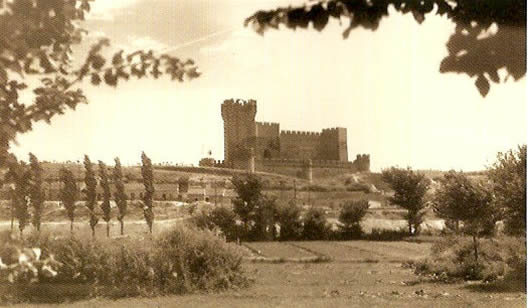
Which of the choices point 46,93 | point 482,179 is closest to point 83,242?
point 482,179

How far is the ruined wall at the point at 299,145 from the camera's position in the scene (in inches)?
3585

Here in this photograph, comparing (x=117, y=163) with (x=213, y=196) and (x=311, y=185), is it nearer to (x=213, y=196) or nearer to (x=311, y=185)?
(x=213, y=196)

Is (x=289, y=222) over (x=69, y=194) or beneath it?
beneath

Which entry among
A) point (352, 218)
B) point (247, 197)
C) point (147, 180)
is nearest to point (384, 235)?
point (352, 218)

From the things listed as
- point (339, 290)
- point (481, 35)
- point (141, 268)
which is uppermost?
point (481, 35)

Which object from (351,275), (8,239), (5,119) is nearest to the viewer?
(8,239)

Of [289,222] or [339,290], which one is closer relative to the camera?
[339,290]

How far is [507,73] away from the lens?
400cm

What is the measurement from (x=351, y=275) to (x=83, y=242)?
40.6ft

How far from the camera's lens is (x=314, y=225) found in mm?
50312

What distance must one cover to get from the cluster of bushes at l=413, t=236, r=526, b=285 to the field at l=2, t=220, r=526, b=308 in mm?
1276

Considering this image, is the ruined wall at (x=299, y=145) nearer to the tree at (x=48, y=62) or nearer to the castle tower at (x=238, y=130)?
the castle tower at (x=238, y=130)

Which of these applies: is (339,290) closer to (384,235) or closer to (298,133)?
(384,235)

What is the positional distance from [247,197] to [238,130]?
31.7 metres
